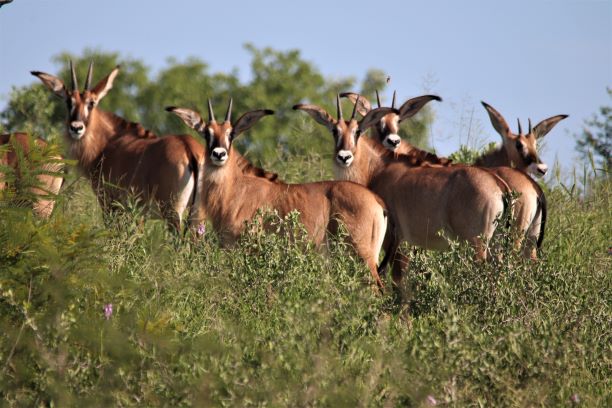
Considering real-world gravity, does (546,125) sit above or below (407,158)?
above

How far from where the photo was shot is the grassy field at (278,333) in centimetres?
475

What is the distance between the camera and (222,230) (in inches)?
385

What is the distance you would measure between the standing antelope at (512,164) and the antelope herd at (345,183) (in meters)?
0.01

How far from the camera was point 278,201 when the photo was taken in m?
9.82

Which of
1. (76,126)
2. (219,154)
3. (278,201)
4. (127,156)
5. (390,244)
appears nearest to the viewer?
(278,201)

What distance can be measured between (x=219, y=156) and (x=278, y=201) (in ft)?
2.78

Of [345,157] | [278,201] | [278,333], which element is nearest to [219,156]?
[278,201]

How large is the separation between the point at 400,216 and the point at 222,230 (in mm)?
1736

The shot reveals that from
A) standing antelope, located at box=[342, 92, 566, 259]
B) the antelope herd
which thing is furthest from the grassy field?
standing antelope, located at box=[342, 92, 566, 259]

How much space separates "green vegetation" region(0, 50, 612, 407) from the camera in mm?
4758

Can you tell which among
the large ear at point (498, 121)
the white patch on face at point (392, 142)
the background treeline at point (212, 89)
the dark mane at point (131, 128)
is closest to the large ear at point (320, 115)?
the white patch on face at point (392, 142)

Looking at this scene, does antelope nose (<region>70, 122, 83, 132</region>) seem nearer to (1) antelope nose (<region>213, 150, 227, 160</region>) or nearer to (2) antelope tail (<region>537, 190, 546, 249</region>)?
(1) antelope nose (<region>213, 150, 227, 160</region>)

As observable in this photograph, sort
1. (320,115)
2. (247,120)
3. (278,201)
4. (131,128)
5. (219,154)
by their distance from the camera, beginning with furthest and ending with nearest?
(131,128) < (320,115) < (247,120) < (219,154) < (278,201)

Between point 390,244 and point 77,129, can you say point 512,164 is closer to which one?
point 390,244
